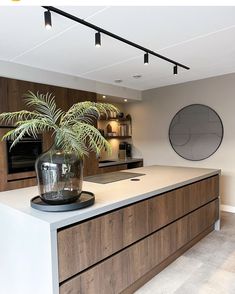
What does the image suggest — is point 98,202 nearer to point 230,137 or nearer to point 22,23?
point 22,23

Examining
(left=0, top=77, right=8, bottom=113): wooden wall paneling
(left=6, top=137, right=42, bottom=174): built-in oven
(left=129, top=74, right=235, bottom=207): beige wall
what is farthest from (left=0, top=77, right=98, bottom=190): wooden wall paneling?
(left=129, top=74, right=235, bottom=207): beige wall

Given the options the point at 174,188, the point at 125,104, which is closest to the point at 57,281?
the point at 174,188

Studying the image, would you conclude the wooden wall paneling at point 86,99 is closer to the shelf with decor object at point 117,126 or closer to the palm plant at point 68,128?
the shelf with decor object at point 117,126

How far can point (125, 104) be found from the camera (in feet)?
18.9

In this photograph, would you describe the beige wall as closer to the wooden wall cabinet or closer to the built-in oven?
the wooden wall cabinet

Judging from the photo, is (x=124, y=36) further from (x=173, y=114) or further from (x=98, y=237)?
(x=173, y=114)

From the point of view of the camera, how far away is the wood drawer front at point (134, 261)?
1578 mm

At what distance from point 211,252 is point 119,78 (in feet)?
10.1

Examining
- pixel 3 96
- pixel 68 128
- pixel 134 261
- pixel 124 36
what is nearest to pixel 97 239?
pixel 134 261

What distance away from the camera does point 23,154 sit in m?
3.42

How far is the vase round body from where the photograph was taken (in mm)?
1544

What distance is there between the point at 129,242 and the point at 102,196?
42 cm

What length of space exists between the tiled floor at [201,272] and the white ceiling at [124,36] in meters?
2.38

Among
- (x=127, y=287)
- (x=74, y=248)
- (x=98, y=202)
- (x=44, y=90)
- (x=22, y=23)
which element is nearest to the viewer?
(x=74, y=248)
